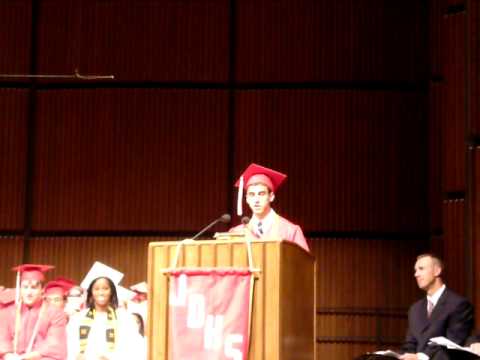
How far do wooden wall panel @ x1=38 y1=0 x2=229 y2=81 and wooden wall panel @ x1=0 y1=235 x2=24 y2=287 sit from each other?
1794mm

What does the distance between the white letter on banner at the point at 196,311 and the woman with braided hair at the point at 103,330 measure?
7.02 feet

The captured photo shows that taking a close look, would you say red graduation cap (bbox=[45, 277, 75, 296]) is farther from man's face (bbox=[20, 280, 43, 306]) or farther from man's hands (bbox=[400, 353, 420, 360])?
man's hands (bbox=[400, 353, 420, 360])

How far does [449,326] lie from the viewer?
5.73 m

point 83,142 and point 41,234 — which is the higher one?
point 83,142

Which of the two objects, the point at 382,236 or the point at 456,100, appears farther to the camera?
the point at 382,236

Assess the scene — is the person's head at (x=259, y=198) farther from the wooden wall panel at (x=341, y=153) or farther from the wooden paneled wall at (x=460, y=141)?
the wooden wall panel at (x=341, y=153)

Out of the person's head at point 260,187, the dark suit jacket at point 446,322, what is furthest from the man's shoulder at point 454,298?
the person's head at point 260,187

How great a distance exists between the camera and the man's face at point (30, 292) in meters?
5.57

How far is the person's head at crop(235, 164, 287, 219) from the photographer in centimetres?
473

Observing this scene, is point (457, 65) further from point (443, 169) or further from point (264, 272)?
point (264, 272)

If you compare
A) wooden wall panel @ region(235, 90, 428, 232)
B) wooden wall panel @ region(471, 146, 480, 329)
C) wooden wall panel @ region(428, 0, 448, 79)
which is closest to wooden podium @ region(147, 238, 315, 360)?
wooden wall panel @ region(471, 146, 480, 329)

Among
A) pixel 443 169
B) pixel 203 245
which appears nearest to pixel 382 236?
pixel 443 169

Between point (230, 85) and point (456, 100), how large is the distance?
2.75 metres

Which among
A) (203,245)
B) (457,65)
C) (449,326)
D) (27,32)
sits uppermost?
(27,32)
